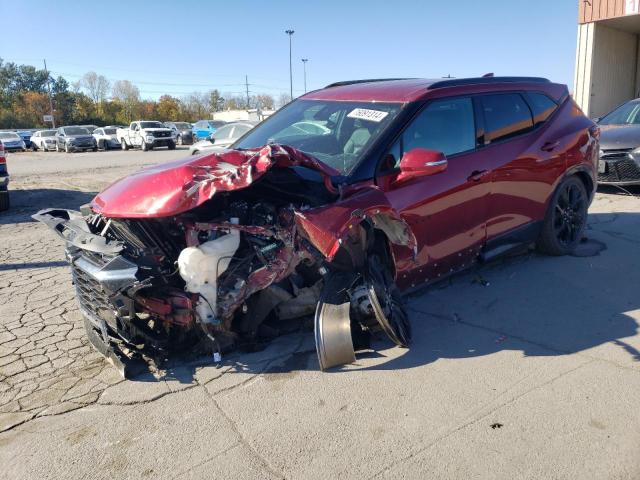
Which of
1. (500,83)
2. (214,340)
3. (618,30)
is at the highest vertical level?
(618,30)

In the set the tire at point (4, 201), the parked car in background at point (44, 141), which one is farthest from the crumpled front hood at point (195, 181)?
the parked car in background at point (44, 141)

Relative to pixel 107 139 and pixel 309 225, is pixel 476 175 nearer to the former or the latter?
pixel 309 225

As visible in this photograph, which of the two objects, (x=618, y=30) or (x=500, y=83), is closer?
(x=500, y=83)

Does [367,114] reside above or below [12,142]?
above

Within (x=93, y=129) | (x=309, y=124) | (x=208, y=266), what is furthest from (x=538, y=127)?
(x=93, y=129)

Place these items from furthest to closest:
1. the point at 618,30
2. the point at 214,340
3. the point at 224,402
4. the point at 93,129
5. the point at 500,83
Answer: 1. the point at 93,129
2. the point at 618,30
3. the point at 500,83
4. the point at 214,340
5. the point at 224,402

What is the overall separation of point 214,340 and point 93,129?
4033 centimetres

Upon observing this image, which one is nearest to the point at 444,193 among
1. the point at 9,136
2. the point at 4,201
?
the point at 4,201

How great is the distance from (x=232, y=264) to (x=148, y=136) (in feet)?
103

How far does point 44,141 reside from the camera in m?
37.2

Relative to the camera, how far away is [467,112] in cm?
469

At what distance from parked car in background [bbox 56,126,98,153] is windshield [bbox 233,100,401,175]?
1294 inches

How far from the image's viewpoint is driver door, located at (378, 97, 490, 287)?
4.03 metres

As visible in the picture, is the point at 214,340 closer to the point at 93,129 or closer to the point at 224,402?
the point at 224,402
